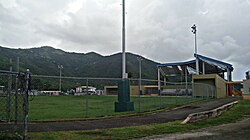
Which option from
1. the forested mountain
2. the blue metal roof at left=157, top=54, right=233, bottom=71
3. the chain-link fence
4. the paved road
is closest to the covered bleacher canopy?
the blue metal roof at left=157, top=54, right=233, bottom=71

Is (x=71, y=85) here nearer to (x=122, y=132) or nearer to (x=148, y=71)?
(x=122, y=132)

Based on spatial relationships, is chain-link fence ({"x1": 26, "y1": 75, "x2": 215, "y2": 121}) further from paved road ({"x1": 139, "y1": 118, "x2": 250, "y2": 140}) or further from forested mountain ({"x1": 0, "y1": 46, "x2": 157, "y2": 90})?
forested mountain ({"x1": 0, "y1": 46, "x2": 157, "y2": 90})

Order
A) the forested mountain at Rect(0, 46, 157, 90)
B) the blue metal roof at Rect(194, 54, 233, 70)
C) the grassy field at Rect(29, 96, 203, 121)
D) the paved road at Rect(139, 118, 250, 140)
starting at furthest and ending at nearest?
the forested mountain at Rect(0, 46, 157, 90)
the blue metal roof at Rect(194, 54, 233, 70)
the grassy field at Rect(29, 96, 203, 121)
the paved road at Rect(139, 118, 250, 140)

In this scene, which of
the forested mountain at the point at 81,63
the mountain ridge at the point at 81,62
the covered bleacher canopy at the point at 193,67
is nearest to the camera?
the covered bleacher canopy at the point at 193,67

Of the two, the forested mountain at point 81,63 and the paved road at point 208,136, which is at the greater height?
the forested mountain at point 81,63

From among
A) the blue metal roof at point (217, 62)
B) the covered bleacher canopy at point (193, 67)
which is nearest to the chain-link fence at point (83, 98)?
the blue metal roof at point (217, 62)

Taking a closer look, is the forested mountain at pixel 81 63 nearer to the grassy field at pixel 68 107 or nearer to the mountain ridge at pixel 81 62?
the mountain ridge at pixel 81 62

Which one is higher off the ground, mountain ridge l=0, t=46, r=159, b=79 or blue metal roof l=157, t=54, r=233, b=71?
mountain ridge l=0, t=46, r=159, b=79

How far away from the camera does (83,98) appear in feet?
67.1

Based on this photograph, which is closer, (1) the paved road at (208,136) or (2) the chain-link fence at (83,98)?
(1) the paved road at (208,136)

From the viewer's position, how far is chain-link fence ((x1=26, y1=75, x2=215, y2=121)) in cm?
1308

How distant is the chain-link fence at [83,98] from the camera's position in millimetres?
13078

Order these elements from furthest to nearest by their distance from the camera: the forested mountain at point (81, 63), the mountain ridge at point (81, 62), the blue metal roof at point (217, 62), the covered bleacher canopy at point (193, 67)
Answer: the mountain ridge at point (81, 62) → the forested mountain at point (81, 63) → the covered bleacher canopy at point (193, 67) → the blue metal roof at point (217, 62)

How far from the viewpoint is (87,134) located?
26.3ft
